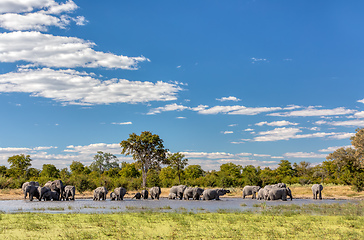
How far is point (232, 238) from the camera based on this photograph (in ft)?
47.8

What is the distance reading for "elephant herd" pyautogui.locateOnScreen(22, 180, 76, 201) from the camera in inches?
1633

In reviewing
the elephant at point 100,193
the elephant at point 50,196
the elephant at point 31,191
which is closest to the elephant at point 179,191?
the elephant at point 100,193

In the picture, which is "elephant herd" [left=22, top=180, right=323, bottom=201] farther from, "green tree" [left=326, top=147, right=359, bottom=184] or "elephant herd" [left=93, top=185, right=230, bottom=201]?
"green tree" [left=326, top=147, right=359, bottom=184]

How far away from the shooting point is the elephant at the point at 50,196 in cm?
4203

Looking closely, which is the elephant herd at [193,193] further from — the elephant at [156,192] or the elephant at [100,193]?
the elephant at [100,193]

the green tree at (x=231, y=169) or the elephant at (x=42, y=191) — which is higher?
the green tree at (x=231, y=169)

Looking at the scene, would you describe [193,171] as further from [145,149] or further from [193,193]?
[193,193]

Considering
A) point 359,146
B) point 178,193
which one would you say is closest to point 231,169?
point 359,146

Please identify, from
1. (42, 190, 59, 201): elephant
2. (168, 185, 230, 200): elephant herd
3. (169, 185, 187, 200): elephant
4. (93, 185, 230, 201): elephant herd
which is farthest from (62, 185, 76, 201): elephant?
(169, 185, 187, 200): elephant

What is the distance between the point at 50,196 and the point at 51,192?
483mm

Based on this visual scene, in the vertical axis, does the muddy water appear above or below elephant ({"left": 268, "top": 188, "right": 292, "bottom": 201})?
below

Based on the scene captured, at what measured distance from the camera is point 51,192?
42.5m

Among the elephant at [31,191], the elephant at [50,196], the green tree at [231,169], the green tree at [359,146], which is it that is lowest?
the elephant at [50,196]

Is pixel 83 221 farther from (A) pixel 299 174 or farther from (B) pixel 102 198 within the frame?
(A) pixel 299 174
